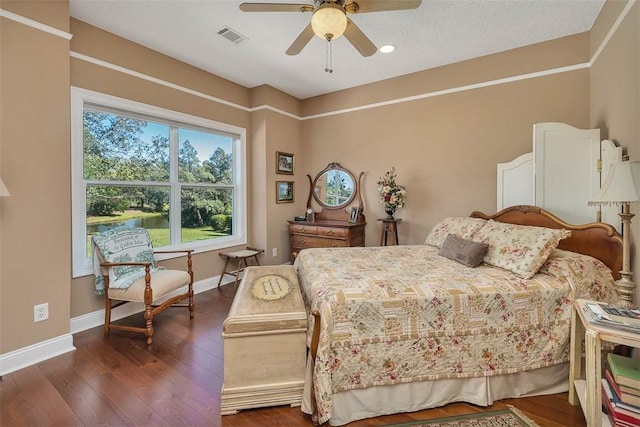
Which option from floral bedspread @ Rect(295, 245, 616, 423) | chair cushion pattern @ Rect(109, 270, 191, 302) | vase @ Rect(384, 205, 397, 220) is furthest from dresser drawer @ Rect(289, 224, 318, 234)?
floral bedspread @ Rect(295, 245, 616, 423)

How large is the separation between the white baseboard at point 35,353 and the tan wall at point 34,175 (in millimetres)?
40

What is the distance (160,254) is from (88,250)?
691 millimetres

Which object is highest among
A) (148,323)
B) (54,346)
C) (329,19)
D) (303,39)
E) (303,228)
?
(303,39)

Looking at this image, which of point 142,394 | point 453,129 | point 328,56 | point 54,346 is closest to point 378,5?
point 328,56

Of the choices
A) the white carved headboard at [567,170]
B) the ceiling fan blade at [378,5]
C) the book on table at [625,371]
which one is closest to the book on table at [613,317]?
the book on table at [625,371]

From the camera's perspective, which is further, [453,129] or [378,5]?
[453,129]

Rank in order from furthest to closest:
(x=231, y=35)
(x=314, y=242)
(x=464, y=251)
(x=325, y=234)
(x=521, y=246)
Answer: (x=314, y=242) → (x=325, y=234) → (x=231, y=35) → (x=464, y=251) → (x=521, y=246)

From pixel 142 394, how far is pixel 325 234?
2.72 meters

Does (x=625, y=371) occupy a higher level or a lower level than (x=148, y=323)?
higher

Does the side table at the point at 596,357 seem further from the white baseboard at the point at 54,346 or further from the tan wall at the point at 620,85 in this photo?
the white baseboard at the point at 54,346

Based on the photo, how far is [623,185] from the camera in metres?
1.65

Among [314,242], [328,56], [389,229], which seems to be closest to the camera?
[328,56]

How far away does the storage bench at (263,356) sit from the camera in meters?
1.71

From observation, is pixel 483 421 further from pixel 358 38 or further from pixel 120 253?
pixel 120 253
